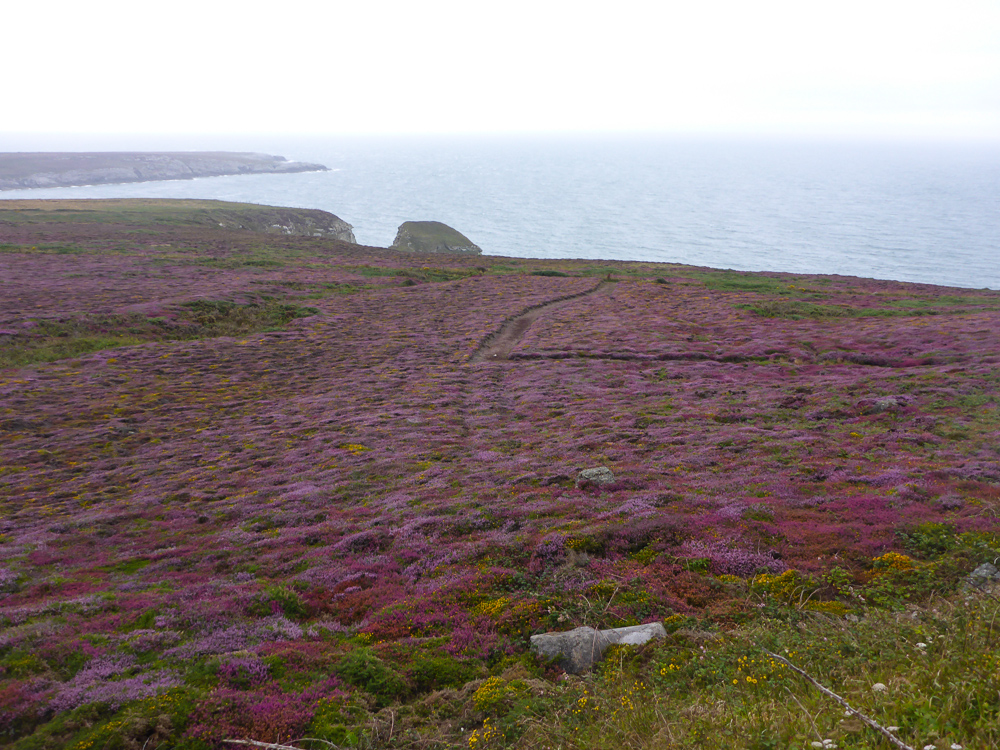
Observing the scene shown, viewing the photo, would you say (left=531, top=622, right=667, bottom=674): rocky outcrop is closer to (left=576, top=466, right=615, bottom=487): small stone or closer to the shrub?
the shrub

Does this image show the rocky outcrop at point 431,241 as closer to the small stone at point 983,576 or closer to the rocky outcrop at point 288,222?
the rocky outcrop at point 288,222

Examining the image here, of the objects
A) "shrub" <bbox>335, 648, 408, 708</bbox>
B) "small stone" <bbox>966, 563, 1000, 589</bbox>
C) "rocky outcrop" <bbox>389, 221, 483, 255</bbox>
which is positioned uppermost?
"rocky outcrop" <bbox>389, 221, 483, 255</bbox>

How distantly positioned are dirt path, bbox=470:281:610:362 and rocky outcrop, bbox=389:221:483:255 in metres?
57.5

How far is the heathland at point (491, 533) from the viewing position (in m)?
7.66

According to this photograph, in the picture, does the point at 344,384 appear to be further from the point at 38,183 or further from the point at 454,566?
the point at 38,183

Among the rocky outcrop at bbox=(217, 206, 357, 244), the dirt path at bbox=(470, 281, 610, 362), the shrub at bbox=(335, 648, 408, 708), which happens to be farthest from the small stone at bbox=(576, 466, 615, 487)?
the rocky outcrop at bbox=(217, 206, 357, 244)

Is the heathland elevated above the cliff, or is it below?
below

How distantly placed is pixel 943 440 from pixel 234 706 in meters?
23.7

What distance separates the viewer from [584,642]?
961 centimetres

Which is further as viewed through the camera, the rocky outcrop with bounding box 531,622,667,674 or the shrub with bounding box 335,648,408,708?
the rocky outcrop with bounding box 531,622,667,674

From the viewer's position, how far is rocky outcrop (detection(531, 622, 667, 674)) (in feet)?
30.7

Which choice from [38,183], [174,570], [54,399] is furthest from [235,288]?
[38,183]

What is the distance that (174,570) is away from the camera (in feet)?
47.5

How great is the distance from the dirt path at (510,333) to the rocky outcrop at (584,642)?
1188 inches
